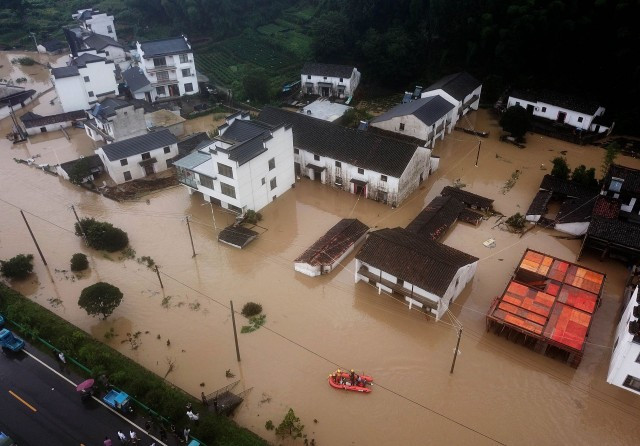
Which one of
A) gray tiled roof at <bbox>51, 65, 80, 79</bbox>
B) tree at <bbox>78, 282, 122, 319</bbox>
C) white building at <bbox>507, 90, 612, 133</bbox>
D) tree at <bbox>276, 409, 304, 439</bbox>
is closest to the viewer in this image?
tree at <bbox>276, 409, 304, 439</bbox>

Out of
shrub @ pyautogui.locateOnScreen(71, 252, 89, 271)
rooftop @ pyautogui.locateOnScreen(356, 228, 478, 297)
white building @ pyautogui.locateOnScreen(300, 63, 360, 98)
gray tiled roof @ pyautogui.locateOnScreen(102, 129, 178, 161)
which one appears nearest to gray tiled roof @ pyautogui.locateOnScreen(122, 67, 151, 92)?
gray tiled roof @ pyautogui.locateOnScreen(102, 129, 178, 161)

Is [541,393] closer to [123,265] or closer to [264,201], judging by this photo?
[264,201]

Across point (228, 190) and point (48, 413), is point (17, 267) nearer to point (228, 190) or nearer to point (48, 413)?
point (48, 413)

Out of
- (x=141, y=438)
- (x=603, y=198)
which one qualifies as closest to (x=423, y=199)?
(x=603, y=198)

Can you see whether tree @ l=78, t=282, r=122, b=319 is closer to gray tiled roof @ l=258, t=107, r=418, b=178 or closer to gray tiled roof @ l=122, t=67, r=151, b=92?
gray tiled roof @ l=258, t=107, r=418, b=178

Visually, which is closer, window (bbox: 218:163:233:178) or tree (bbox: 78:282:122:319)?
tree (bbox: 78:282:122:319)

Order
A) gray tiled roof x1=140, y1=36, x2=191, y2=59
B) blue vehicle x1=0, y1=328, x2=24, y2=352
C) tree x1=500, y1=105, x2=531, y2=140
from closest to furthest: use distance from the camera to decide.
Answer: blue vehicle x1=0, y1=328, x2=24, y2=352 → tree x1=500, y1=105, x2=531, y2=140 → gray tiled roof x1=140, y1=36, x2=191, y2=59

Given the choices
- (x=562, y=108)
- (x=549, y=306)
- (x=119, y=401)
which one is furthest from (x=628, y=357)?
(x=562, y=108)
